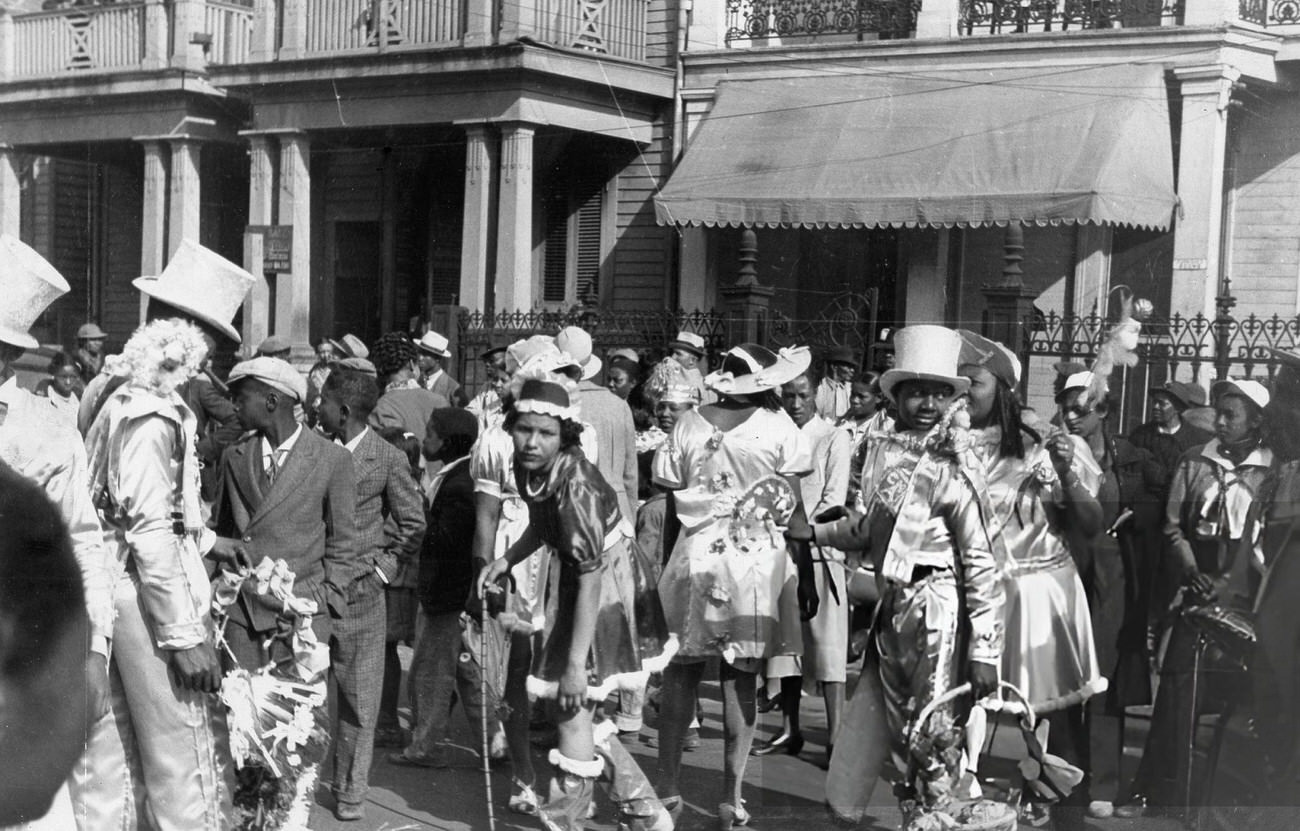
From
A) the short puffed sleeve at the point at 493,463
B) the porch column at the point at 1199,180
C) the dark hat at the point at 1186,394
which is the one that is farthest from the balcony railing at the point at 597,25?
the short puffed sleeve at the point at 493,463

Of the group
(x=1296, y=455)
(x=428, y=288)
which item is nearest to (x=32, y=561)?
(x=1296, y=455)

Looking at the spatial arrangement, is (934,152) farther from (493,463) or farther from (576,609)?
(576,609)

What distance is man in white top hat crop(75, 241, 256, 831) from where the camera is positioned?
4434mm

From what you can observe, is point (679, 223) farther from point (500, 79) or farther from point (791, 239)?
point (500, 79)

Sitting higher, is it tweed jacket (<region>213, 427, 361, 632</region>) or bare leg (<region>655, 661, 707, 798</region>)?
tweed jacket (<region>213, 427, 361, 632</region>)

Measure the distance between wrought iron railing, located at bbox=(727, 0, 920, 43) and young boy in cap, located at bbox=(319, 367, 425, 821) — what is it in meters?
11.9

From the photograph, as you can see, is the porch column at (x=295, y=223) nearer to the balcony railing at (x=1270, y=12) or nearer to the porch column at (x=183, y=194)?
the porch column at (x=183, y=194)

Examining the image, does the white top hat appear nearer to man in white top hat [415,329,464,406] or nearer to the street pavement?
man in white top hat [415,329,464,406]

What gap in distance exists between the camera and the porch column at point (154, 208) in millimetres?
18625

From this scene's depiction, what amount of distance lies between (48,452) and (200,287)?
0.96 meters

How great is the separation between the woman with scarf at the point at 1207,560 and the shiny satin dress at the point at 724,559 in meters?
1.46

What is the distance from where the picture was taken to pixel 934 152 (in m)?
15.9

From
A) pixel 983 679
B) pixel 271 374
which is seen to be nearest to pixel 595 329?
pixel 271 374

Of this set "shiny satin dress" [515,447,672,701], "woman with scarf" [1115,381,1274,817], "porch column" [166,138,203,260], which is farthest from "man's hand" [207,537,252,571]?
"porch column" [166,138,203,260]
